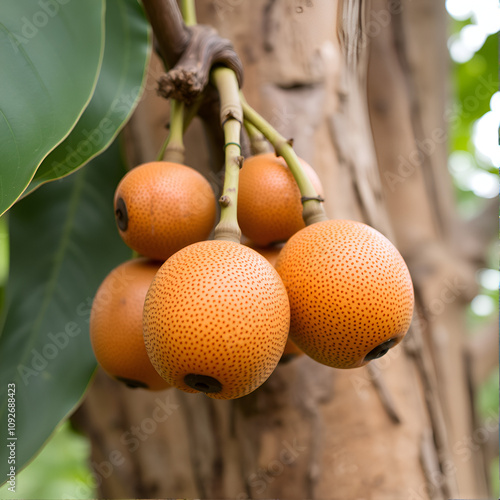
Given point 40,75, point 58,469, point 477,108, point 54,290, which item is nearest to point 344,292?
point 40,75

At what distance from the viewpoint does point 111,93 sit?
72 cm

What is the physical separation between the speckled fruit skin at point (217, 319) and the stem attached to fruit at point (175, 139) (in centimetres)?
22

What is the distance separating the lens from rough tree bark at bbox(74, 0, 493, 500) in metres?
0.83

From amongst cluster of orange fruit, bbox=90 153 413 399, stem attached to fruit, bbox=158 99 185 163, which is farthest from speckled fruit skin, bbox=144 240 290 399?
stem attached to fruit, bbox=158 99 185 163

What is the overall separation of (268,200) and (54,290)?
1.55 feet

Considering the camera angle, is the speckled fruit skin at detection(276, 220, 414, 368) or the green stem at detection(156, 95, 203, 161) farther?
the green stem at detection(156, 95, 203, 161)

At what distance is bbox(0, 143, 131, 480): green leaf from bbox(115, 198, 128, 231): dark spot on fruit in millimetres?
289

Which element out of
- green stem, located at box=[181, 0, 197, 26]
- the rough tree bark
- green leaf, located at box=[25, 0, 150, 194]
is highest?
green stem, located at box=[181, 0, 197, 26]

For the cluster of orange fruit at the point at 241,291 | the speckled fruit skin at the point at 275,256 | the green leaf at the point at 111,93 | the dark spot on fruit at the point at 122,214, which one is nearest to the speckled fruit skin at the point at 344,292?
the cluster of orange fruit at the point at 241,291

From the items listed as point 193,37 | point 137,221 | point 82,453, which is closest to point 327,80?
point 193,37

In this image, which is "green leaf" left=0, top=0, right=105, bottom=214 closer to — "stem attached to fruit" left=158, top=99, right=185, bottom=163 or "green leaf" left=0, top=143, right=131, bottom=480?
"stem attached to fruit" left=158, top=99, right=185, bottom=163

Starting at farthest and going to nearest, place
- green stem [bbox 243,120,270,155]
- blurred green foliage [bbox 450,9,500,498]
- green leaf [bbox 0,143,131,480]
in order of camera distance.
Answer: blurred green foliage [bbox 450,9,500,498]
green leaf [bbox 0,143,131,480]
green stem [bbox 243,120,270,155]

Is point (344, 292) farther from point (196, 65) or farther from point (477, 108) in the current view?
point (477, 108)

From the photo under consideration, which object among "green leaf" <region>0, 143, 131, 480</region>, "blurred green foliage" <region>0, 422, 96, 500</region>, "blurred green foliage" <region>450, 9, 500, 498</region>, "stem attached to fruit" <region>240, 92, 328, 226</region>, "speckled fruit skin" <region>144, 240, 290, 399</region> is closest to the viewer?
"speckled fruit skin" <region>144, 240, 290, 399</region>
